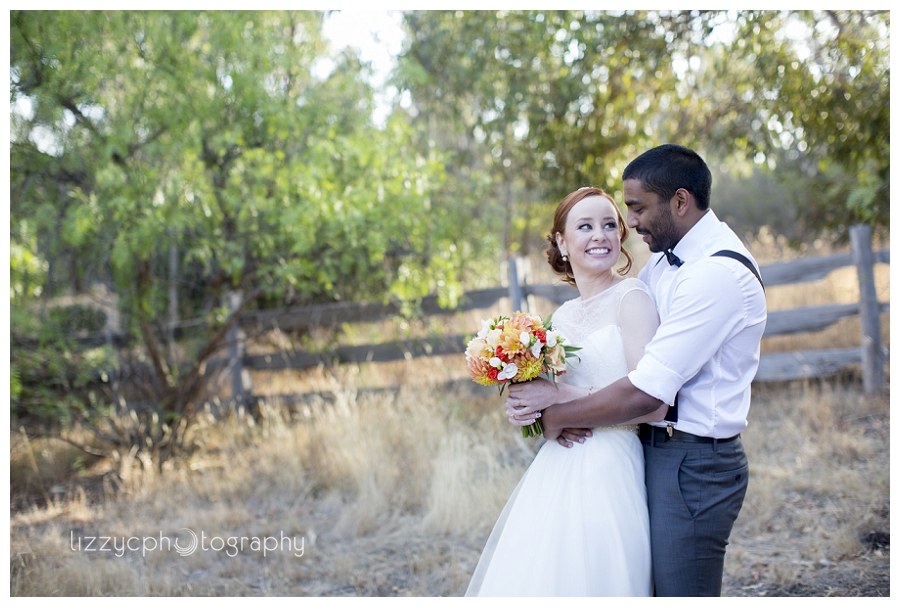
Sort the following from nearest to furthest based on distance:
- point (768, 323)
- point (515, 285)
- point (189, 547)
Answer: point (189, 547) < point (768, 323) < point (515, 285)

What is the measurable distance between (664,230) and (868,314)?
5068mm

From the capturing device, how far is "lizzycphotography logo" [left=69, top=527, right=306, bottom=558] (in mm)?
4301

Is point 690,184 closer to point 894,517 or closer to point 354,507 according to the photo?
point 894,517

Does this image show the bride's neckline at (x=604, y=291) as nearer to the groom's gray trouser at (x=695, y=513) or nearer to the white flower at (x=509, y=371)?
the white flower at (x=509, y=371)

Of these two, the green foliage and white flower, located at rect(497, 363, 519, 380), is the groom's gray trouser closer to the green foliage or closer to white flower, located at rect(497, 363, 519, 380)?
white flower, located at rect(497, 363, 519, 380)

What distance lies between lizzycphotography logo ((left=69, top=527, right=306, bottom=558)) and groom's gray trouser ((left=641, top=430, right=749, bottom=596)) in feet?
9.46

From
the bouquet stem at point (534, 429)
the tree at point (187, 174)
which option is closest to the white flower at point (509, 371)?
the bouquet stem at point (534, 429)

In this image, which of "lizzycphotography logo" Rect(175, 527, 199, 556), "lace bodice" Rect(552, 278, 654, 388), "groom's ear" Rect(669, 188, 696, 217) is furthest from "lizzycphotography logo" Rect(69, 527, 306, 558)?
"groom's ear" Rect(669, 188, 696, 217)

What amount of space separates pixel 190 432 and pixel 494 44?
16.4ft

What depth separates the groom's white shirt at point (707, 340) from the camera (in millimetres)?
1854

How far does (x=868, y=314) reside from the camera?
6.01m

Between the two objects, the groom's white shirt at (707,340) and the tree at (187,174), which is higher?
the tree at (187,174)

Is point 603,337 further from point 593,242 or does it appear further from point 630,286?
point 593,242

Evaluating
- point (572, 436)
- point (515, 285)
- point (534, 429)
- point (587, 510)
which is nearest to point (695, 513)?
point (587, 510)
